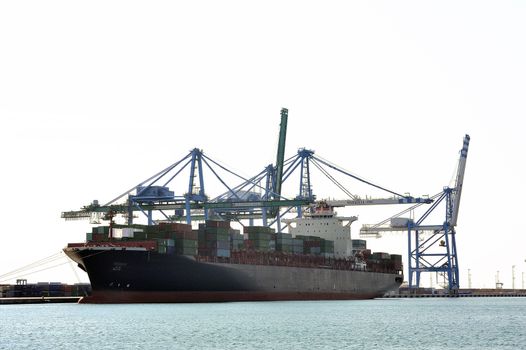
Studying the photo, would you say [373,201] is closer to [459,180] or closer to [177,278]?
[459,180]

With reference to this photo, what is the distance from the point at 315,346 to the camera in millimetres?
50562

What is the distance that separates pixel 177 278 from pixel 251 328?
24107 millimetres

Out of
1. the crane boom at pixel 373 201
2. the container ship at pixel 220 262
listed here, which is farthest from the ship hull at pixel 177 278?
the crane boom at pixel 373 201

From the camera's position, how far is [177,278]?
274 ft

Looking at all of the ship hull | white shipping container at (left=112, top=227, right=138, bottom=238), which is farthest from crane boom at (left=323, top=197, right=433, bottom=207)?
white shipping container at (left=112, top=227, right=138, bottom=238)

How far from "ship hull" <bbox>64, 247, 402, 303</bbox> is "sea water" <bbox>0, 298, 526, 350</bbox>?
54.0 inches

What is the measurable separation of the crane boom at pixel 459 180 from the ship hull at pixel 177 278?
41.3 metres

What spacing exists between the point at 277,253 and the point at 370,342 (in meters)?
44.4

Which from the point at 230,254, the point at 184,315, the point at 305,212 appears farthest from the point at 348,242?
the point at 184,315

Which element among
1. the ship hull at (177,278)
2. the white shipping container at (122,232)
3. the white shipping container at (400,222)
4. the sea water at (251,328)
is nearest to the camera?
the sea water at (251,328)

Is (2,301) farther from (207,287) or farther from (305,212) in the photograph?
(305,212)

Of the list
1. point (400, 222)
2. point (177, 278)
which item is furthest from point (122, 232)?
point (400, 222)

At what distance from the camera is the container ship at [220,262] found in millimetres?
81688

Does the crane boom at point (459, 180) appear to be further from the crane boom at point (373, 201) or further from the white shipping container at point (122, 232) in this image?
the white shipping container at point (122, 232)
